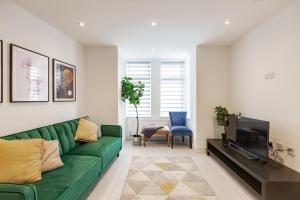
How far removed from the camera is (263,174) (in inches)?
102

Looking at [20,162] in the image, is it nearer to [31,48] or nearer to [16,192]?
[16,192]

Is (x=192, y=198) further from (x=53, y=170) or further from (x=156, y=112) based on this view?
(x=156, y=112)

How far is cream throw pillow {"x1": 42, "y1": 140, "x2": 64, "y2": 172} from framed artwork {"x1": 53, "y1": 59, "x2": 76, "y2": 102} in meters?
1.41

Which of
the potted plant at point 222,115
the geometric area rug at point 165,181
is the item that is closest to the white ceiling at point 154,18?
the potted plant at point 222,115

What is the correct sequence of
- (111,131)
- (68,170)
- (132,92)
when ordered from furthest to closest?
(132,92), (111,131), (68,170)

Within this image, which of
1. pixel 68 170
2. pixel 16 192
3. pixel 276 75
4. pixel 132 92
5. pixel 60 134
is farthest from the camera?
pixel 132 92

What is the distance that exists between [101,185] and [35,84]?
1.88 m

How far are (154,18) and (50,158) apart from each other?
2.59 m

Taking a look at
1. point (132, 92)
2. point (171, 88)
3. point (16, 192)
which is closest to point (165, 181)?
point (16, 192)

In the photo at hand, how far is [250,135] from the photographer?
334 centimetres

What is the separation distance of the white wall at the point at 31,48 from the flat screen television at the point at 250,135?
3385 mm

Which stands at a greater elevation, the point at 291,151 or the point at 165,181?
the point at 291,151

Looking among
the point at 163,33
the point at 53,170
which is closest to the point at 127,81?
the point at 163,33

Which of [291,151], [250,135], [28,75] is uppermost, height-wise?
[28,75]
